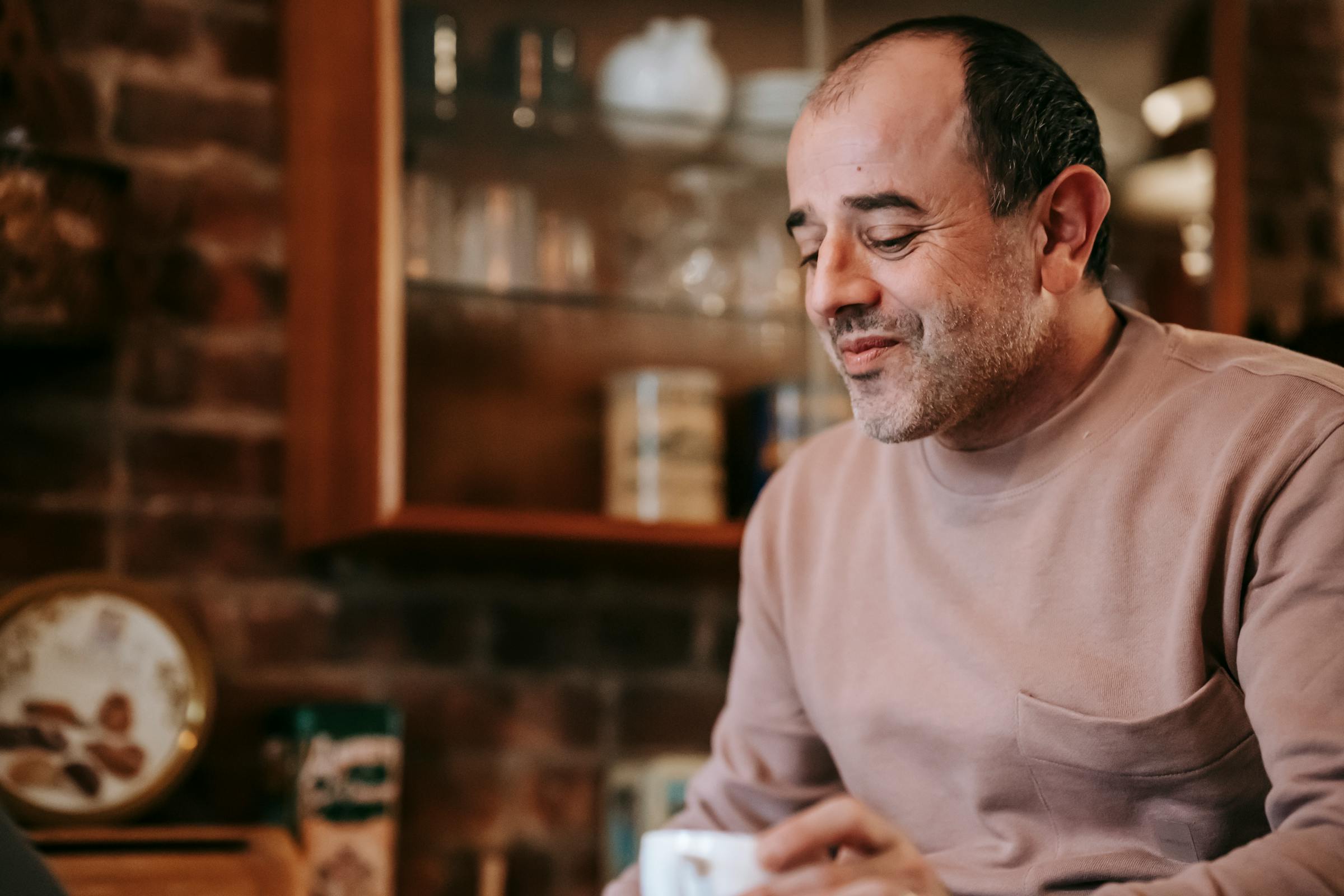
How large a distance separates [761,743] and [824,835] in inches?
21.1

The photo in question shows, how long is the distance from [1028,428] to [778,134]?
0.96 m

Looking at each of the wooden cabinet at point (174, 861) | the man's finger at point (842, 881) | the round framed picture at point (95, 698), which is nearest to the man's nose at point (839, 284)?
the man's finger at point (842, 881)

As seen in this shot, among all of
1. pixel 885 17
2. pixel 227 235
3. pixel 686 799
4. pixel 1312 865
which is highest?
pixel 885 17

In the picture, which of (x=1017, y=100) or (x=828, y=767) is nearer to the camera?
(x=1017, y=100)

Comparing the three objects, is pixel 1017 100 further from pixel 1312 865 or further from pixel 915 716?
pixel 1312 865

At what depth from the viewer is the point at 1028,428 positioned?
1221mm

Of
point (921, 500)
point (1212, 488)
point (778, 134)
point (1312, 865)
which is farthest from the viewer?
point (778, 134)

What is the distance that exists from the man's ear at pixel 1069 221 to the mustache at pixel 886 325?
0.42 feet

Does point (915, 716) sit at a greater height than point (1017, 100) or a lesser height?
lesser

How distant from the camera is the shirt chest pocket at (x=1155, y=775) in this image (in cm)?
105

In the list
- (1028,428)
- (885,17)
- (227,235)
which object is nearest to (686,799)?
(1028,428)

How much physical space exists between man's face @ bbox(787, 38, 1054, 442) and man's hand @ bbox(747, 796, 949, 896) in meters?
0.41

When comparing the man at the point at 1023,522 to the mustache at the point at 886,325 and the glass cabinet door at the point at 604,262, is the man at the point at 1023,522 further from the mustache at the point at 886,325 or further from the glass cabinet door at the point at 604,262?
the glass cabinet door at the point at 604,262

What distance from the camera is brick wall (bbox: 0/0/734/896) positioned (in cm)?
182
